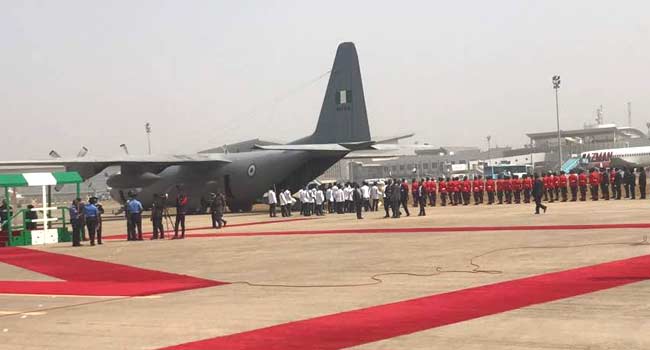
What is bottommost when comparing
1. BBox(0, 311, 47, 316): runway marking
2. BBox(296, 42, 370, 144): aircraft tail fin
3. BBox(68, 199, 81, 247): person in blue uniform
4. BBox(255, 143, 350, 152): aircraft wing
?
BBox(0, 311, 47, 316): runway marking

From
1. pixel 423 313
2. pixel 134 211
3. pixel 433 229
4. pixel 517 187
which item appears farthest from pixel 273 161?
pixel 423 313

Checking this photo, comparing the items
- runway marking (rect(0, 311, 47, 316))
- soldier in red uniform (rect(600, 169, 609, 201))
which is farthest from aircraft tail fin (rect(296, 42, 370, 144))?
runway marking (rect(0, 311, 47, 316))

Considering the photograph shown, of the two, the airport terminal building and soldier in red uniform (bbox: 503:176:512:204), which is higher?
the airport terminal building

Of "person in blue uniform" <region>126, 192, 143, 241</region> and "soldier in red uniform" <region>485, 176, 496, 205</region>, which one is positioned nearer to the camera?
"person in blue uniform" <region>126, 192, 143, 241</region>

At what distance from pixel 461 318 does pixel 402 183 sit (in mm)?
21234

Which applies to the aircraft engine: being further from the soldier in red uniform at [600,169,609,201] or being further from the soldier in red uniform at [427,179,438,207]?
the soldier in red uniform at [600,169,609,201]

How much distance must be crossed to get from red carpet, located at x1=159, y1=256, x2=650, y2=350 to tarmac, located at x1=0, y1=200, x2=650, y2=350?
0.02 meters

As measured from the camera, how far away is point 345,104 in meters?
37.2

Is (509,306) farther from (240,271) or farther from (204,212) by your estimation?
(204,212)

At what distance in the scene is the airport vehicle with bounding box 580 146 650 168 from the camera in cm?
7712

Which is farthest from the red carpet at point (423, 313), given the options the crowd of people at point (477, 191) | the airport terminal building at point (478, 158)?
the airport terminal building at point (478, 158)

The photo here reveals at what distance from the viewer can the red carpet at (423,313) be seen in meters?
7.74

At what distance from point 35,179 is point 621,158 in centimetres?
6530

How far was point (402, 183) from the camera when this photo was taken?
2975 cm
